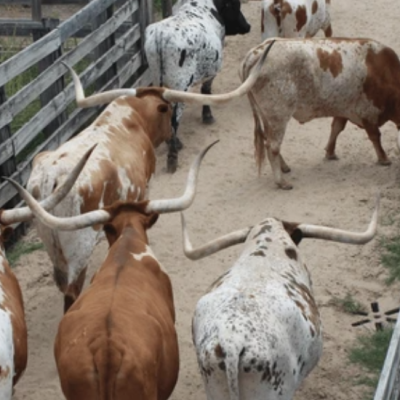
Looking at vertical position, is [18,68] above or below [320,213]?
above

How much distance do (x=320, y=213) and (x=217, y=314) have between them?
4175mm

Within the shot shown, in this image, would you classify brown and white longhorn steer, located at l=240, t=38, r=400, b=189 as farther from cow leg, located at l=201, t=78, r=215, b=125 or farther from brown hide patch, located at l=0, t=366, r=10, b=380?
brown hide patch, located at l=0, t=366, r=10, b=380

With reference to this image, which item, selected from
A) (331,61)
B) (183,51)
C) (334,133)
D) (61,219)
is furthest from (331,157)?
(61,219)

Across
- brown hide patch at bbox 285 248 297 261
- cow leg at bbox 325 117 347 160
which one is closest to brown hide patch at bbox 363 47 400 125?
cow leg at bbox 325 117 347 160

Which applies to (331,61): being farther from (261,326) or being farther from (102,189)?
(261,326)

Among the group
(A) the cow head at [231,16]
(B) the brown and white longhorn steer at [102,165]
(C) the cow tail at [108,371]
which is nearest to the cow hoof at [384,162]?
(B) the brown and white longhorn steer at [102,165]

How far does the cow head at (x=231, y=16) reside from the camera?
1238cm

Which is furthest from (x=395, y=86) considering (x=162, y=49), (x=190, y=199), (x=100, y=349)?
(x=100, y=349)

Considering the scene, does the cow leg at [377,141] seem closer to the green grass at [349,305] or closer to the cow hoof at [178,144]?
the cow hoof at [178,144]

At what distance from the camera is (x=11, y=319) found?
5.84 m

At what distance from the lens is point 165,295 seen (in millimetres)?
6141

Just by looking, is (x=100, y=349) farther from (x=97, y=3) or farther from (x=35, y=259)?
(x=97, y=3)

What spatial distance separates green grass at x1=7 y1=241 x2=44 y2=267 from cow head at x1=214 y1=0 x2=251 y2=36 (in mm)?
4491

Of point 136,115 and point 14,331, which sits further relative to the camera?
point 136,115
